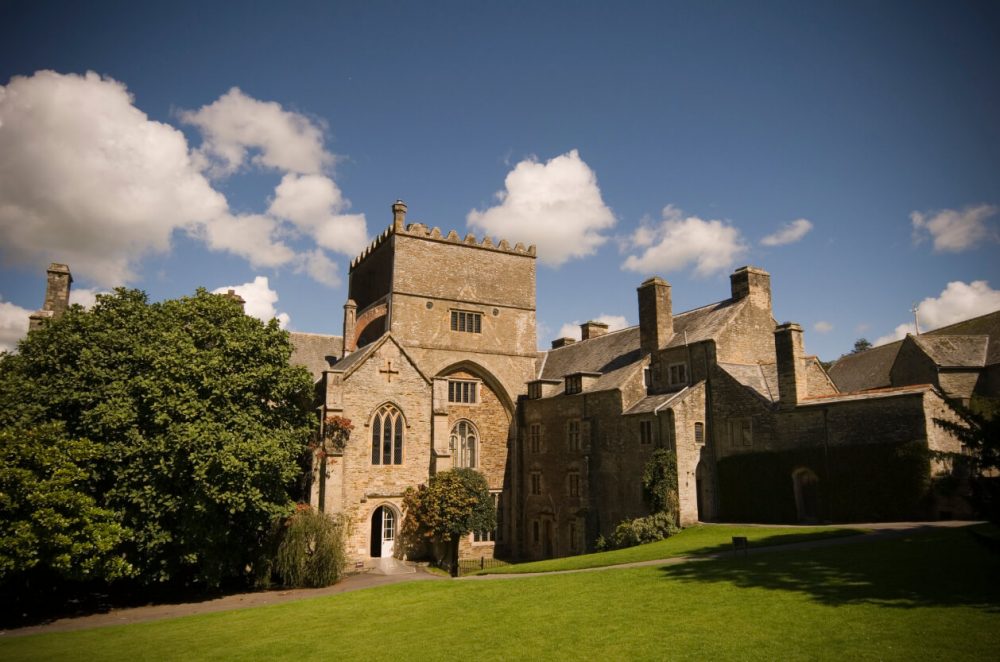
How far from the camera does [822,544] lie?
2195cm

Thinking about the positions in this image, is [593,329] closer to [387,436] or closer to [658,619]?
[387,436]

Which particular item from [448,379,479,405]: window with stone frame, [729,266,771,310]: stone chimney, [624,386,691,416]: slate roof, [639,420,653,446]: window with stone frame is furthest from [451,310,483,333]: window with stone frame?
[729,266,771,310]: stone chimney

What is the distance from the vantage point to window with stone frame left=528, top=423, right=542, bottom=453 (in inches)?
1610

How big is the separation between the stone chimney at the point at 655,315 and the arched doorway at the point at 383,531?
17.2 metres

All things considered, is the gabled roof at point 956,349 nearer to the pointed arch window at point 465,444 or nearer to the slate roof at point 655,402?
the slate roof at point 655,402

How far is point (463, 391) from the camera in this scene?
41844 millimetres

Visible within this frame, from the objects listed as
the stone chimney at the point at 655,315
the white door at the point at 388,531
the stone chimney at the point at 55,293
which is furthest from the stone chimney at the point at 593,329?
the stone chimney at the point at 55,293

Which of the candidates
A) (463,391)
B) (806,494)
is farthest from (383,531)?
(806,494)

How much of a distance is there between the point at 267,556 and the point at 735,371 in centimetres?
2424

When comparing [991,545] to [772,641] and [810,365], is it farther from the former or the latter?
[810,365]

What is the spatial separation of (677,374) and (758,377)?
414 centimetres

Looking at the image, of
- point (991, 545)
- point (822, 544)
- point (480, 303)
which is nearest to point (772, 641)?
point (991, 545)

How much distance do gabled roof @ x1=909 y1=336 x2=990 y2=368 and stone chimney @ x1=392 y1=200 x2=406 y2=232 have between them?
31535mm

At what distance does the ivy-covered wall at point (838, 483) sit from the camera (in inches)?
1001
